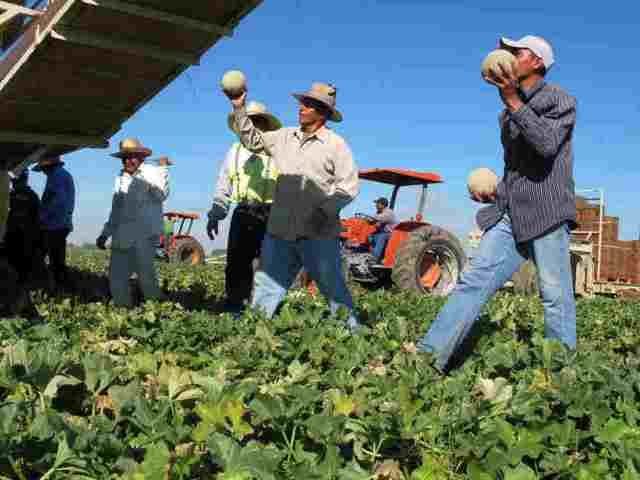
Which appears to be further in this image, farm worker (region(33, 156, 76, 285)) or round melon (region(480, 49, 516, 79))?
farm worker (region(33, 156, 76, 285))

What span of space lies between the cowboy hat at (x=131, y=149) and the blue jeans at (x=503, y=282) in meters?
3.67

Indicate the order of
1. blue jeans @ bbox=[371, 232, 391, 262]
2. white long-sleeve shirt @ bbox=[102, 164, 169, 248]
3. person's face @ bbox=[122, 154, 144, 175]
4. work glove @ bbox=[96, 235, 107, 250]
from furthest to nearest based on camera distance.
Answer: blue jeans @ bbox=[371, 232, 391, 262] → work glove @ bbox=[96, 235, 107, 250] → person's face @ bbox=[122, 154, 144, 175] → white long-sleeve shirt @ bbox=[102, 164, 169, 248]

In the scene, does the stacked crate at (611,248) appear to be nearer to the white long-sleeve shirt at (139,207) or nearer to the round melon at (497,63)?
the white long-sleeve shirt at (139,207)

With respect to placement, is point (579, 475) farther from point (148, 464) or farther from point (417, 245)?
point (417, 245)

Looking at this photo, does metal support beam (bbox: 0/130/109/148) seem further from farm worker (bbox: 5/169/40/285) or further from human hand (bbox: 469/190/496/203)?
human hand (bbox: 469/190/496/203)

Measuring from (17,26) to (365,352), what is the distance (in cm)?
364

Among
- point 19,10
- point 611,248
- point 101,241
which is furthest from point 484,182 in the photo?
point 611,248

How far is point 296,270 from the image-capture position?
5.41 meters

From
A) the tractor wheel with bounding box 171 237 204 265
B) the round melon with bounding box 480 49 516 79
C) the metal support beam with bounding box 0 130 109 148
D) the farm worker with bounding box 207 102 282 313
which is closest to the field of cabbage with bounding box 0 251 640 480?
the round melon with bounding box 480 49 516 79

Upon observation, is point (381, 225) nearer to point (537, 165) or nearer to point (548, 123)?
point (537, 165)

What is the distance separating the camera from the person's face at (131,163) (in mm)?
6738

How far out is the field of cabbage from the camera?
1767 mm

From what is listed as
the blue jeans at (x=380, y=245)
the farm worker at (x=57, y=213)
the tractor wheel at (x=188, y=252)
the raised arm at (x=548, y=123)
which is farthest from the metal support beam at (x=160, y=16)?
the tractor wheel at (x=188, y=252)

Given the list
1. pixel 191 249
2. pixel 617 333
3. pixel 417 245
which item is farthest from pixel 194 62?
pixel 191 249
